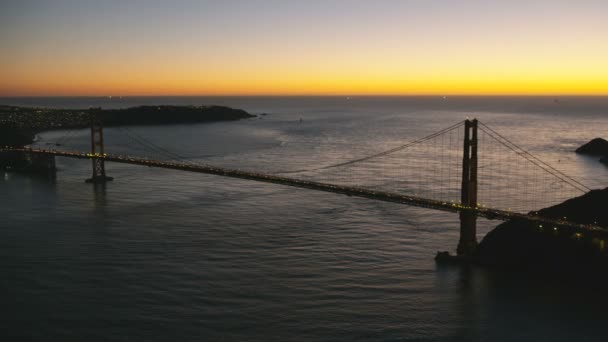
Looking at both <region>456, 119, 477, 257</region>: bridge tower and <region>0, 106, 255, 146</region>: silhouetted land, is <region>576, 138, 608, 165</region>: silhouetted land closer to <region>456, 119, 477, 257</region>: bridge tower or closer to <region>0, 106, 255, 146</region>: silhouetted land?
<region>456, 119, 477, 257</region>: bridge tower

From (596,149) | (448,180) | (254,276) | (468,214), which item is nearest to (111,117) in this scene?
(448,180)

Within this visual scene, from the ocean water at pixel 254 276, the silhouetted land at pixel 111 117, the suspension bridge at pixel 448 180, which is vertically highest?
the silhouetted land at pixel 111 117

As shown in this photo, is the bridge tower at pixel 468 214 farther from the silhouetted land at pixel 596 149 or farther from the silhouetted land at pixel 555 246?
the silhouetted land at pixel 596 149

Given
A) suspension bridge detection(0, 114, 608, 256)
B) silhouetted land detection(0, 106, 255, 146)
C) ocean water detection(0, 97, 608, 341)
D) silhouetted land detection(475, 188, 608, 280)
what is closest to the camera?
ocean water detection(0, 97, 608, 341)

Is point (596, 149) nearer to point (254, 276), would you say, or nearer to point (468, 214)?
point (468, 214)

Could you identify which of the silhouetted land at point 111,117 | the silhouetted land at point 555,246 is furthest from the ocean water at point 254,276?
the silhouetted land at point 111,117

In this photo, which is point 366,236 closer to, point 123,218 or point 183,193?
point 123,218

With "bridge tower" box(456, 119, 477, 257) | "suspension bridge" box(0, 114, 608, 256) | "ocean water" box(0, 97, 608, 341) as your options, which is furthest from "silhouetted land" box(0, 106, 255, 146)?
"bridge tower" box(456, 119, 477, 257)
